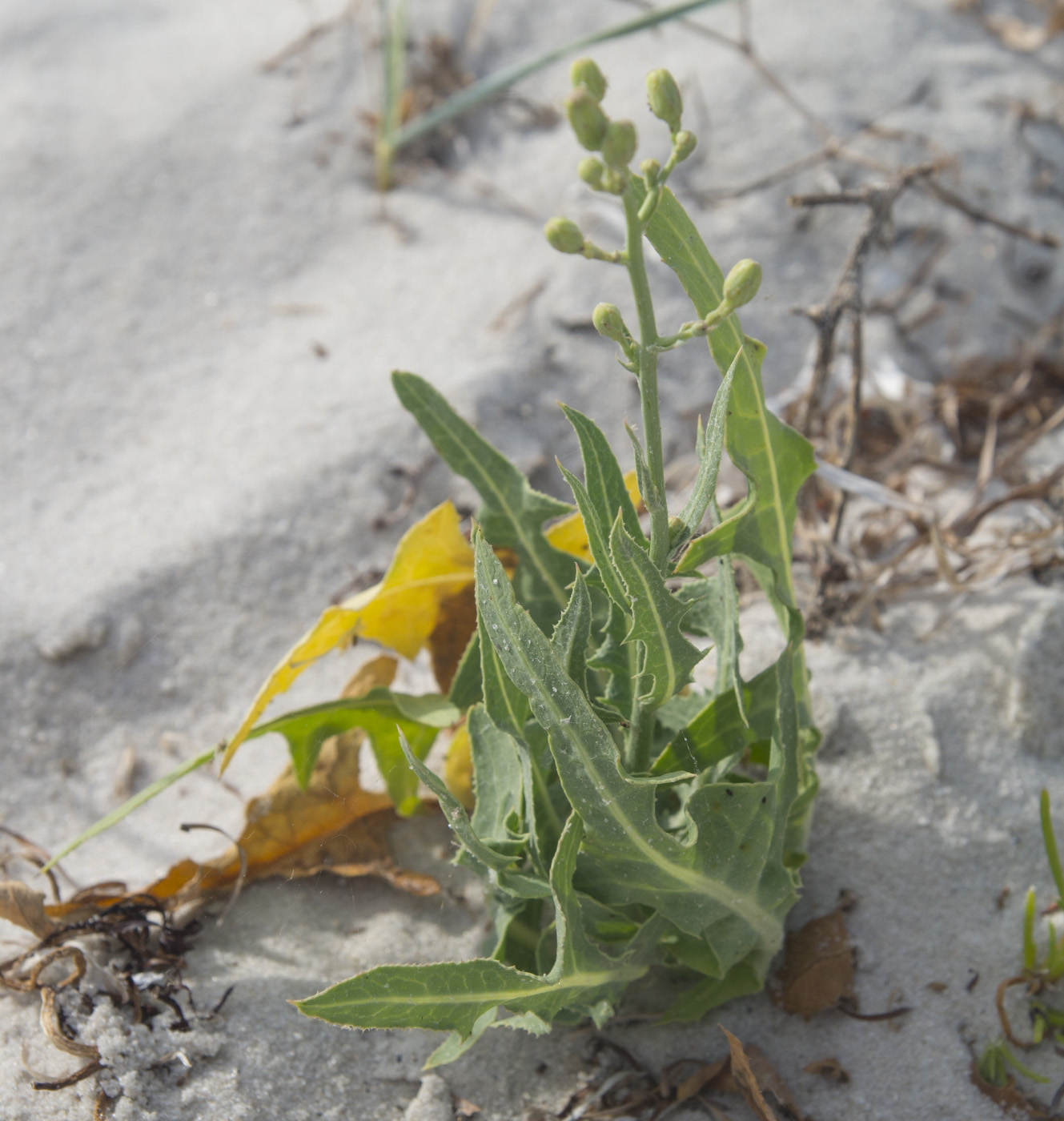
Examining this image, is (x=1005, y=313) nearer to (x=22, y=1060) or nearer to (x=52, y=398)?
(x=52, y=398)

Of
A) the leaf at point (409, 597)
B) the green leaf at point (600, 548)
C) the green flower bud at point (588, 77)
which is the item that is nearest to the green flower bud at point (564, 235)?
the green flower bud at point (588, 77)

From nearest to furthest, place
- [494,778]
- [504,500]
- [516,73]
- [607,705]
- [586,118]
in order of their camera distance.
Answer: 1. [586,118]
2. [607,705]
3. [494,778]
4. [504,500]
5. [516,73]

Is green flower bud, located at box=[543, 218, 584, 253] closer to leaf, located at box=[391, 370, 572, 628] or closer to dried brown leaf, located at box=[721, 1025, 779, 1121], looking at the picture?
leaf, located at box=[391, 370, 572, 628]

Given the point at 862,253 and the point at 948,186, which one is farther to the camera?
the point at 948,186

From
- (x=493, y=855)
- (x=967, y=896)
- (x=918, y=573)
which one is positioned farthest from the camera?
(x=918, y=573)

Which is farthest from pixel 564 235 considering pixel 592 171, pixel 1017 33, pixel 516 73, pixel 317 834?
pixel 1017 33

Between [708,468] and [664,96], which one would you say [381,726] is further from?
[664,96]

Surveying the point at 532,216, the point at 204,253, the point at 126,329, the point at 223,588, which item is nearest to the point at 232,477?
the point at 223,588
